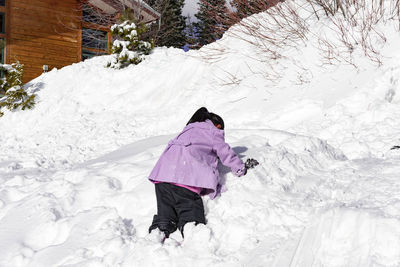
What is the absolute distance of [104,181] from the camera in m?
3.91

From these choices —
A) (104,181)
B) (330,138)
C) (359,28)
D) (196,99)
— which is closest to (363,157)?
(330,138)

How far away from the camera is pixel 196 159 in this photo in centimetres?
323

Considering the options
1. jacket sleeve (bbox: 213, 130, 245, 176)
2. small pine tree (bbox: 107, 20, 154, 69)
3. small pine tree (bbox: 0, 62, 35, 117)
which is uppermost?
small pine tree (bbox: 107, 20, 154, 69)

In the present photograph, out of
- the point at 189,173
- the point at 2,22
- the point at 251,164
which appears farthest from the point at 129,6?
the point at 189,173

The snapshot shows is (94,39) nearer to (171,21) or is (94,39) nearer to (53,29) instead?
(53,29)

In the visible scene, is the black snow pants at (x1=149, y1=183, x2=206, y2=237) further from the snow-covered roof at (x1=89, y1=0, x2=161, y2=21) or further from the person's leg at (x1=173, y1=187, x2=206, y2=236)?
the snow-covered roof at (x1=89, y1=0, x2=161, y2=21)

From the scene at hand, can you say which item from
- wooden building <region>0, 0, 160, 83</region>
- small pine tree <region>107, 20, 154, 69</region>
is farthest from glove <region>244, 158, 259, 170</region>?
wooden building <region>0, 0, 160, 83</region>

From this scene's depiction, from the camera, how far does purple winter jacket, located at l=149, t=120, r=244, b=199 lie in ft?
10.3

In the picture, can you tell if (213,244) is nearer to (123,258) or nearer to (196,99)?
(123,258)

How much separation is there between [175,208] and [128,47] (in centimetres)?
993

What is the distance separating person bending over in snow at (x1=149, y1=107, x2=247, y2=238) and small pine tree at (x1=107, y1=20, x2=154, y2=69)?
8673 millimetres

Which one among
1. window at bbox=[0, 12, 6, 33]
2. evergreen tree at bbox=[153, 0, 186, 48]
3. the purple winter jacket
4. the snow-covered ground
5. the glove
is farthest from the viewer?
evergreen tree at bbox=[153, 0, 186, 48]

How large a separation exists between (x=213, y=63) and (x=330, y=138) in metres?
4.78

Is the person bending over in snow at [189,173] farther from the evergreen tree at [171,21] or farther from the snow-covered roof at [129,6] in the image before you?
the evergreen tree at [171,21]
